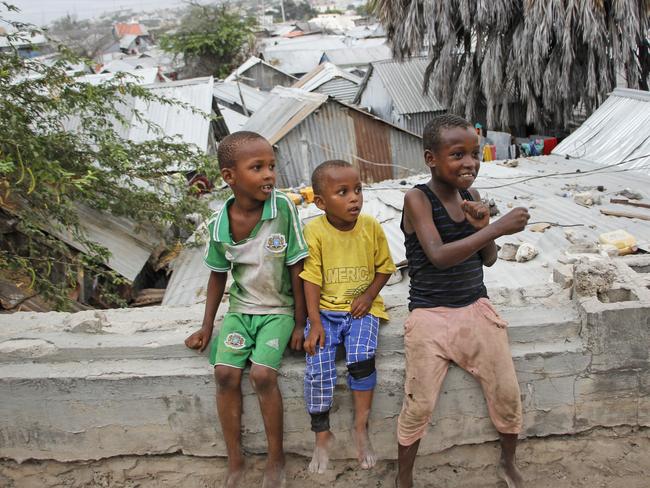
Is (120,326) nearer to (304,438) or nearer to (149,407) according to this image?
(149,407)

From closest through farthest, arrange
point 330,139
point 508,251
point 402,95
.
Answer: point 508,251, point 330,139, point 402,95

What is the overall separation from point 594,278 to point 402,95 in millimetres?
17133

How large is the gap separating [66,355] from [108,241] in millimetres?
5228

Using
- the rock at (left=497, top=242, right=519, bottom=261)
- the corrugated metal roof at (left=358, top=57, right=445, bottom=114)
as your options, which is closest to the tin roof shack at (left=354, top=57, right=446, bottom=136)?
the corrugated metal roof at (left=358, top=57, right=445, bottom=114)

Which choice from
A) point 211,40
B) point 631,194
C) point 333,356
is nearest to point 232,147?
point 333,356

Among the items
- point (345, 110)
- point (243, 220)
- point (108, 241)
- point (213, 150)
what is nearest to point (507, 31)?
point (345, 110)

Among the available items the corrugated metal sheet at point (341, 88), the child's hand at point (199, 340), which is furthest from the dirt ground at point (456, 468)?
the corrugated metal sheet at point (341, 88)

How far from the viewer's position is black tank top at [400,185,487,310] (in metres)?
2.34

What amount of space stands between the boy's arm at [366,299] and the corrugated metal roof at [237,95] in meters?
21.3

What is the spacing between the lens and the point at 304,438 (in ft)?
8.37

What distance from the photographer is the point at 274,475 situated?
2463mm

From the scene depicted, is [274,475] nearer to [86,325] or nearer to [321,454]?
[321,454]

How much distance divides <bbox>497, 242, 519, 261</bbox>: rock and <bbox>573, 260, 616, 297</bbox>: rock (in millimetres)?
3513

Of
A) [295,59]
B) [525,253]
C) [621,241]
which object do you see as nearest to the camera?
[621,241]
